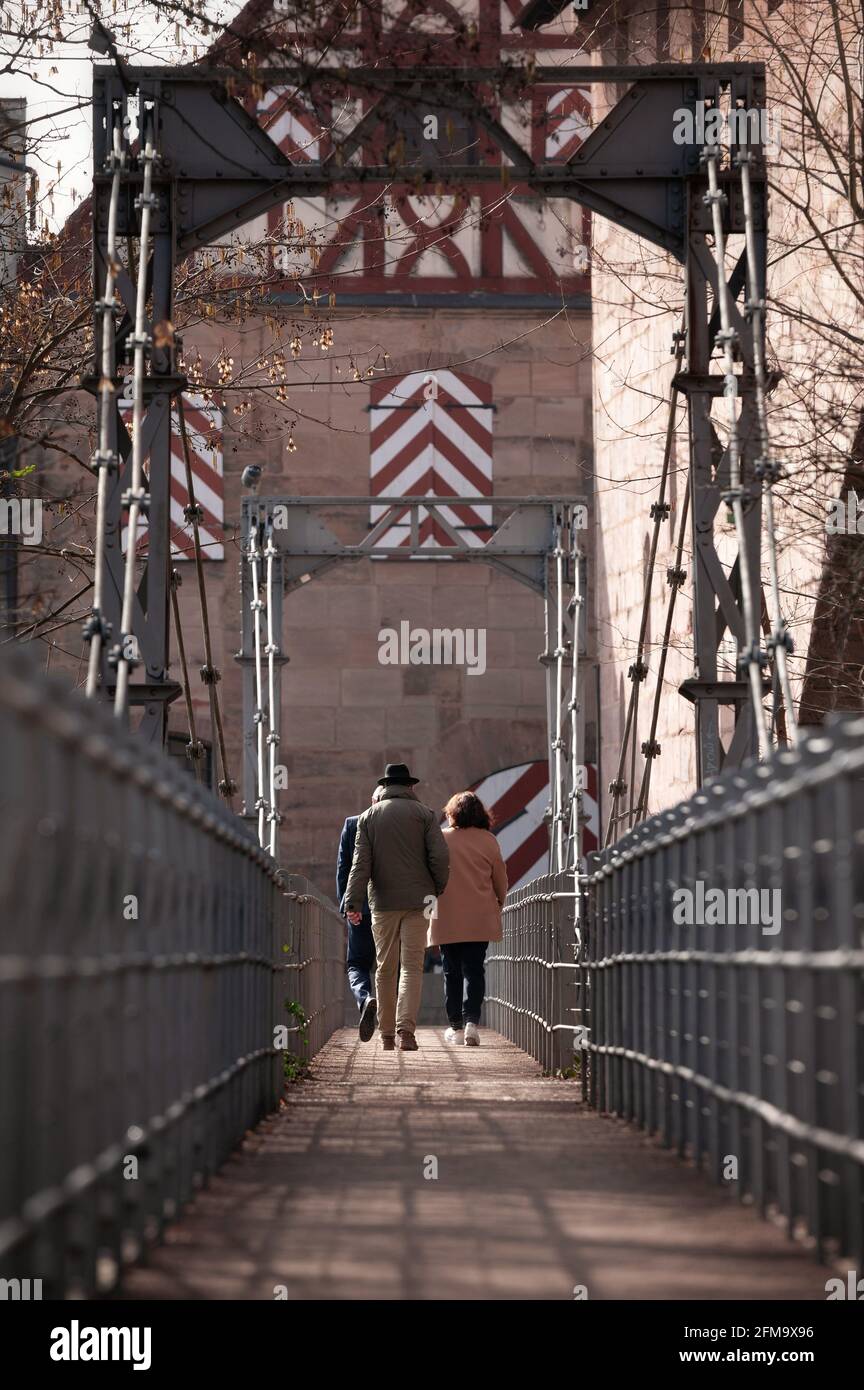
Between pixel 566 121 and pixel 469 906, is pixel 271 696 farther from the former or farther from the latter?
pixel 566 121

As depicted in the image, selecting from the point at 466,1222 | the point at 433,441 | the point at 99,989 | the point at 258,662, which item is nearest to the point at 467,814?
the point at 258,662

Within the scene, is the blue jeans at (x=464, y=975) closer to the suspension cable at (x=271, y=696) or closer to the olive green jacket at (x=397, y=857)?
the olive green jacket at (x=397, y=857)

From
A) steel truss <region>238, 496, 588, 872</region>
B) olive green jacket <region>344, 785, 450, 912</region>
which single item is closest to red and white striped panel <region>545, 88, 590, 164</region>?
steel truss <region>238, 496, 588, 872</region>

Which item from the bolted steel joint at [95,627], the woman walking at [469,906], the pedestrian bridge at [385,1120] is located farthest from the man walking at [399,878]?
the pedestrian bridge at [385,1120]

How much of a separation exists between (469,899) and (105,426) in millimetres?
4903

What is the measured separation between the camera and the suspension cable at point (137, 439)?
31.2ft

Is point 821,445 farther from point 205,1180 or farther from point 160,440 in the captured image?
point 205,1180

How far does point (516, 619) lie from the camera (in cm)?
2458

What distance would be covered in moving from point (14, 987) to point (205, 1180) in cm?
291

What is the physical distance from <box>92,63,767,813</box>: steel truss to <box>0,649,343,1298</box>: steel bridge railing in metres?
4.14

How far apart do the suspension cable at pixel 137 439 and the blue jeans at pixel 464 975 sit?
14.0ft

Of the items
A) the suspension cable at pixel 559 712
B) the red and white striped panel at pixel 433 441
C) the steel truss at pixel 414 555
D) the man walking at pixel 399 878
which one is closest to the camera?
the man walking at pixel 399 878

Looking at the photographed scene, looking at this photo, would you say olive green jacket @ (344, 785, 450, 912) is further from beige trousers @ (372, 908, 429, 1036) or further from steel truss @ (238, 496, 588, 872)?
steel truss @ (238, 496, 588, 872)

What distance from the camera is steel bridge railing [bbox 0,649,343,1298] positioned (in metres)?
3.46
